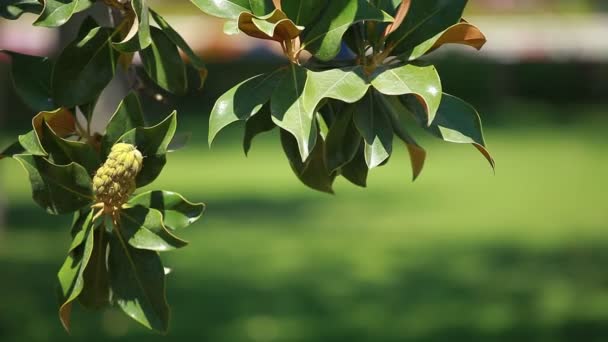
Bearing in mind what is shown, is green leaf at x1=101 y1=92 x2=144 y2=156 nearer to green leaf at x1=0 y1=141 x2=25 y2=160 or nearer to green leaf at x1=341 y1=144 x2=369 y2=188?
green leaf at x1=0 y1=141 x2=25 y2=160

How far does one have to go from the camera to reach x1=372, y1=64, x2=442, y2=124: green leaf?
1.39 metres

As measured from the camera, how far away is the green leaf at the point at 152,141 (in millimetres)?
1498

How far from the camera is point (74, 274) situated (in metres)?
1.54

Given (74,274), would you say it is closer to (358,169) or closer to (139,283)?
(139,283)

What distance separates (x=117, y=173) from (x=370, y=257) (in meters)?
7.57

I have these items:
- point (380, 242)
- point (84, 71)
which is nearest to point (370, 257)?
point (380, 242)

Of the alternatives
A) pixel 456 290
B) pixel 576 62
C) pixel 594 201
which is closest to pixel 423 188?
pixel 594 201

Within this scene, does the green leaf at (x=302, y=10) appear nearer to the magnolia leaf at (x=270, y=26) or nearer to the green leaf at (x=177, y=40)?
the magnolia leaf at (x=270, y=26)

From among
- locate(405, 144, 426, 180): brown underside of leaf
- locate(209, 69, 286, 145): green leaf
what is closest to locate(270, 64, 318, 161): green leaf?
locate(209, 69, 286, 145): green leaf

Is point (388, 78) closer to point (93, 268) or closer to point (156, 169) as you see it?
point (156, 169)

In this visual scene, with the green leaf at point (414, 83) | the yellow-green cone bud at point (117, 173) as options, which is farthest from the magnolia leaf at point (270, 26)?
the yellow-green cone bud at point (117, 173)

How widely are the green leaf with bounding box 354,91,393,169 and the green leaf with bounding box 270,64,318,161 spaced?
0.09 metres

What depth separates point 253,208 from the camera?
37.3 feet

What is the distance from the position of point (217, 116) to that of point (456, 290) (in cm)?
652
